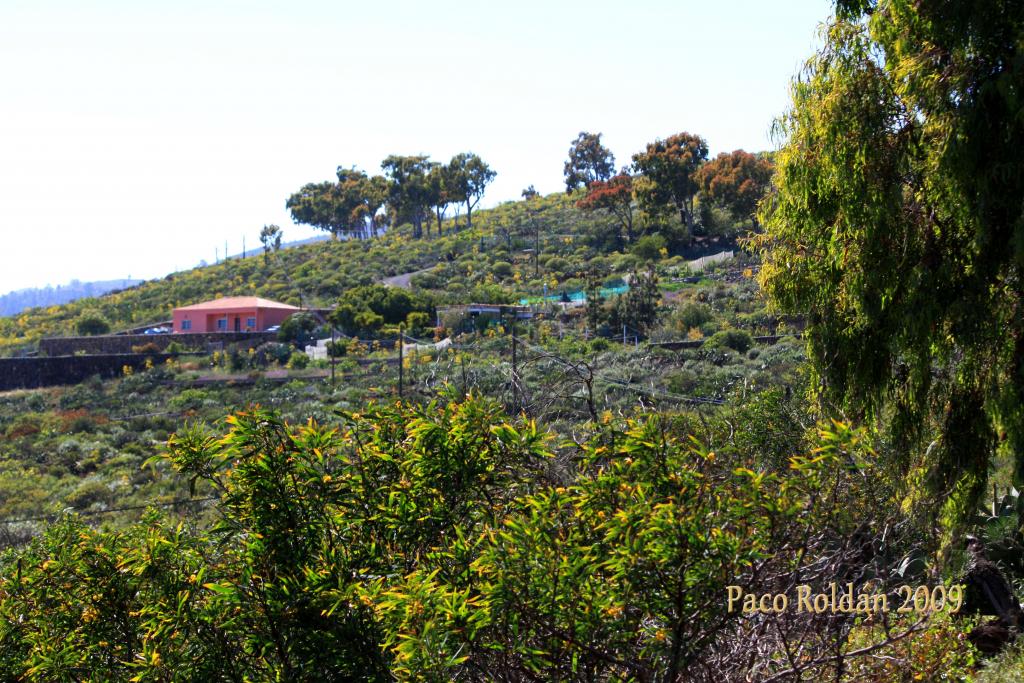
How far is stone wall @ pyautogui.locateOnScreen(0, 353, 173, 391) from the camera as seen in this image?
40688 mm

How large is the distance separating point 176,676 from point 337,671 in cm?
61

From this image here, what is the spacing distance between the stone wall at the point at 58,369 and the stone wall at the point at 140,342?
282 centimetres

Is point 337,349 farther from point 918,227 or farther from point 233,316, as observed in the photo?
point 918,227

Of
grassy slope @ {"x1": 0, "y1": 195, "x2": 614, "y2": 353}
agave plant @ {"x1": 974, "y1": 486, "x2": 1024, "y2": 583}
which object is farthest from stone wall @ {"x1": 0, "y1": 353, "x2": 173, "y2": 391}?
agave plant @ {"x1": 974, "y1": 486, "x2": 1024, "y2": 583}

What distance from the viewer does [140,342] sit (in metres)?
45.2

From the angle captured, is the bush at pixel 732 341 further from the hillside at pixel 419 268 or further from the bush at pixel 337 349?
the hillside at pixel 419 268

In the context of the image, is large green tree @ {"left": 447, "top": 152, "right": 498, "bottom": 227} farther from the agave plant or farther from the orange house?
the agave plant

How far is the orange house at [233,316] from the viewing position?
157 feet

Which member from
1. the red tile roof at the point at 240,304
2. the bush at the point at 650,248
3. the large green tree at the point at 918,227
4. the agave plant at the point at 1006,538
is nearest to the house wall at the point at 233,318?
the red tile roof at the point at 240,304

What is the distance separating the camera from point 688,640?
3398 millimetres

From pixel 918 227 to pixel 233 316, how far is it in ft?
146

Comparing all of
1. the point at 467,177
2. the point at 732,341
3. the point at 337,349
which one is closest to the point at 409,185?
the point at 467,177

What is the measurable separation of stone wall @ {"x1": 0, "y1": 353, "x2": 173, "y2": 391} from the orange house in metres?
6.42

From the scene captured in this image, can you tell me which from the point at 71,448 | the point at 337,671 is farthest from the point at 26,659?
the point at 71,448
